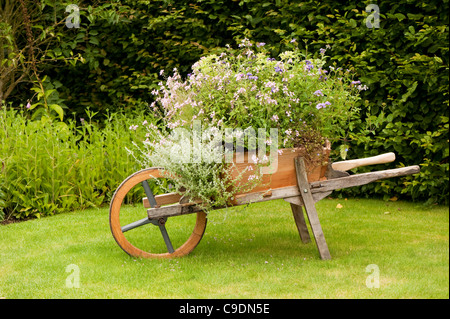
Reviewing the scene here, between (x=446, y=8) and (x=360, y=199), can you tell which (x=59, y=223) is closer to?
(x=360, y=199)

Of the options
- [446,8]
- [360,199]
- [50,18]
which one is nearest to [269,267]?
[360,199]

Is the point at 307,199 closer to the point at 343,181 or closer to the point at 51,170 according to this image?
the point at 343,181

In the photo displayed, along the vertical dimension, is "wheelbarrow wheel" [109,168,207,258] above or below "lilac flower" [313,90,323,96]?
below

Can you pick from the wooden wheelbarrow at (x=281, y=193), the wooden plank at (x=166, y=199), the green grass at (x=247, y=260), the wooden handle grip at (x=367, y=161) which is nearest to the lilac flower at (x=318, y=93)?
the wooden wheelbarrow at (x=281, y=193)

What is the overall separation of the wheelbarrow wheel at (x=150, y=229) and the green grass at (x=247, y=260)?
0.11 metres

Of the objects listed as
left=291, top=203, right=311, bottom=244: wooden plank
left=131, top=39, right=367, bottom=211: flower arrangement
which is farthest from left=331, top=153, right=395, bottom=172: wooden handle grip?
left=291, top=203, right=311, bottom=244: wooden plank

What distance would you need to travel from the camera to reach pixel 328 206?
5.32 m

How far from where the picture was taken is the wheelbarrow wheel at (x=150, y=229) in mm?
3578

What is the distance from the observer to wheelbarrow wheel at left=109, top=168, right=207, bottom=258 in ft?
11.7

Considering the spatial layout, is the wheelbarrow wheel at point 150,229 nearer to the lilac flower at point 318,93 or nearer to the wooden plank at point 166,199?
the wooden plank at point 166,199

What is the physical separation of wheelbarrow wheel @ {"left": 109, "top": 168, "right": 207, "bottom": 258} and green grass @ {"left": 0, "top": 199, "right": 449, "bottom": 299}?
106 mm

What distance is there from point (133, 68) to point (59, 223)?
2.63 meters

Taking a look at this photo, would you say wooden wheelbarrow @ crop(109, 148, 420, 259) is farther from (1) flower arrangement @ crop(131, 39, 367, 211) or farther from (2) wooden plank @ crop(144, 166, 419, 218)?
(1) flower arrangement @ crop(131, 39, 367, 211)

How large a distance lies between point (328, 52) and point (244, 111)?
239 cm
